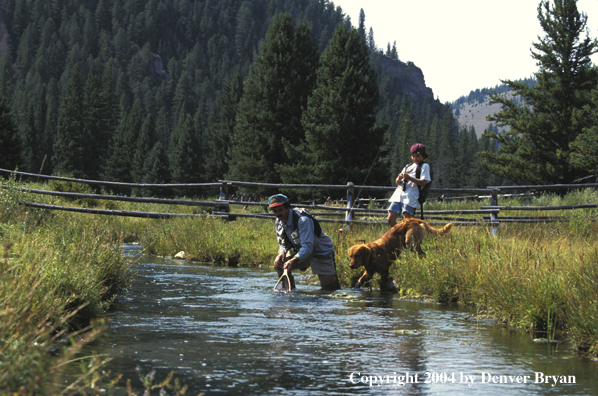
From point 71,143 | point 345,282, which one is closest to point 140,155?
point 71,143

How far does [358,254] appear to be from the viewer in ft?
25.7

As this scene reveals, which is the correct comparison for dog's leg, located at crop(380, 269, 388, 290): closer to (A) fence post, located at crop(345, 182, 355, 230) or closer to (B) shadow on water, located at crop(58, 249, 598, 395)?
(B) shadow on water, located at crop(58, 249, 598, 395)

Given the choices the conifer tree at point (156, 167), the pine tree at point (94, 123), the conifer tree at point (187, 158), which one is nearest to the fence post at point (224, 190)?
the conifer tree at point (187, 158)

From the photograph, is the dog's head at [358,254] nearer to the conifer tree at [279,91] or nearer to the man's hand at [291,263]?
the man's hand at [291,263]

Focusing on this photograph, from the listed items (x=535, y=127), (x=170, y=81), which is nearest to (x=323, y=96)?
(x=535, y=127)

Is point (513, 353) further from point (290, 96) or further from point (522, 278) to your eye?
point (290, 96)

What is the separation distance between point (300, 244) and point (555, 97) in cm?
3217

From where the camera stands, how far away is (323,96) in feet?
116

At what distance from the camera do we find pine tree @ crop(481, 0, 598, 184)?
34.6 m

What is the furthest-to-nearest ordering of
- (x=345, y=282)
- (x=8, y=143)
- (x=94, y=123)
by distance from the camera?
(x=94, y=123), (x=8, y=143), (x=345, y=282)

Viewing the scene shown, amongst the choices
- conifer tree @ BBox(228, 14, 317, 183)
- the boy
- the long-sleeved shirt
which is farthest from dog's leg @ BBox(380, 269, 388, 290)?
conifer tree @ BBox(228, 14, 317, 183)

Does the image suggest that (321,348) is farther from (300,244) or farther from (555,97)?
(555,97)

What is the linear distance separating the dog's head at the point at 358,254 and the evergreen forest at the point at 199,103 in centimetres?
409

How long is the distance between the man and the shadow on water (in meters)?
0.59
